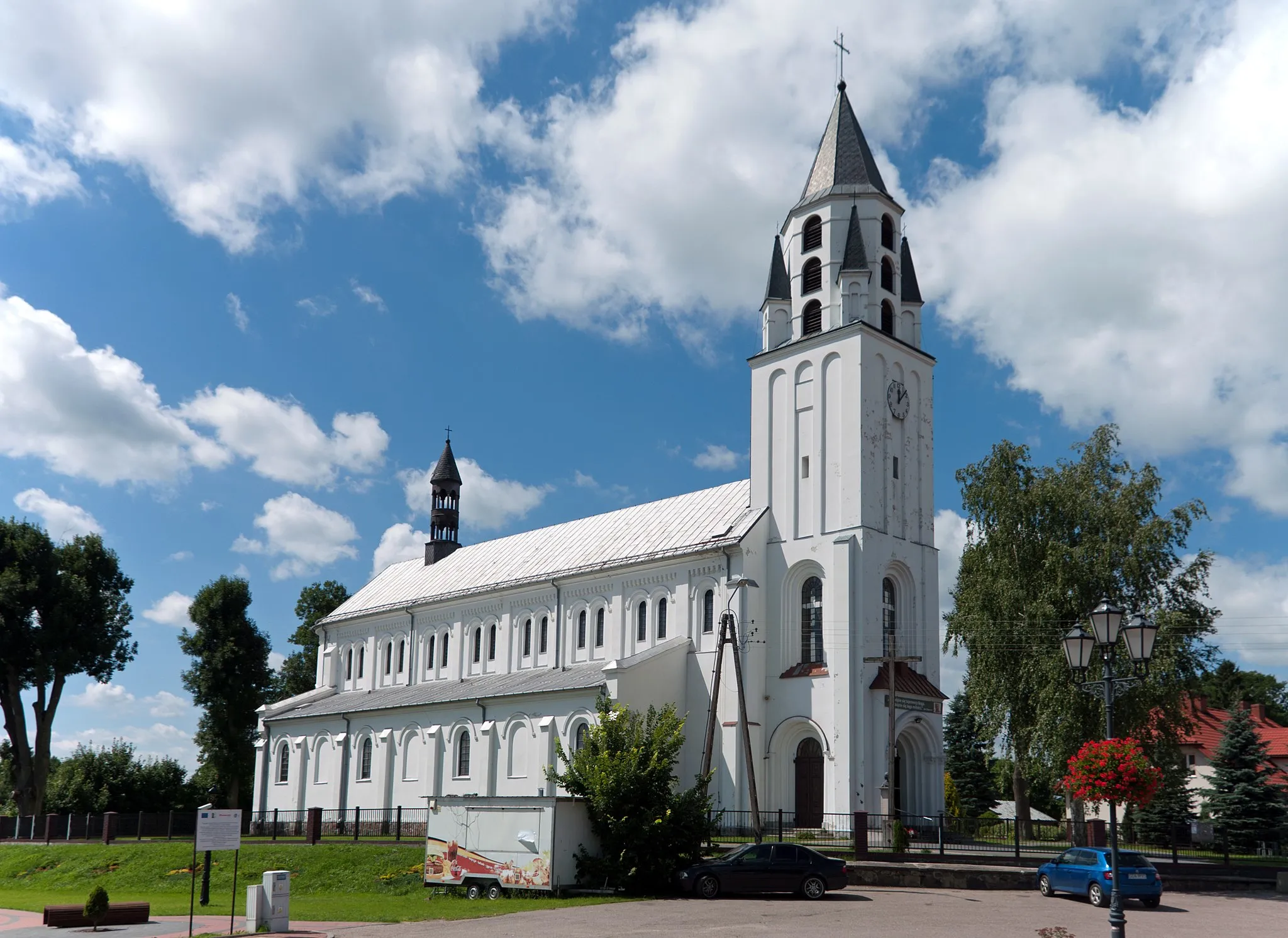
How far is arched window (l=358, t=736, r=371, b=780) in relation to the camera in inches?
2165

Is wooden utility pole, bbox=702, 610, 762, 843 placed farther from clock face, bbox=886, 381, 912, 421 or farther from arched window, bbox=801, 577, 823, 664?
clock face, bbox=886, 381, 912, 421

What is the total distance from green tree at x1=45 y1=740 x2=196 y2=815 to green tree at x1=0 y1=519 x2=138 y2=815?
4.42 meters

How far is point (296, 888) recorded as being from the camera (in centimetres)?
3178

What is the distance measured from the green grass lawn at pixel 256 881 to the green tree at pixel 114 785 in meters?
22.1

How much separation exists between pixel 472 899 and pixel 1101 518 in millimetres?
23163

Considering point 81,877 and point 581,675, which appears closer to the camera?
point 81,877

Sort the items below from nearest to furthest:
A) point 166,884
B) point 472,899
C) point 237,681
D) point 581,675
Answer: point 472,899 → point 166,884 → point 581,675 → point 237,681

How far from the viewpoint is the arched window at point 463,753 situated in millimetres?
49250

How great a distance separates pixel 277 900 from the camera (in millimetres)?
20844

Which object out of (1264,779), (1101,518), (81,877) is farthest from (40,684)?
(1264,779)

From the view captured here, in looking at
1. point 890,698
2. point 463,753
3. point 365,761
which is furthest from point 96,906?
point 365,761

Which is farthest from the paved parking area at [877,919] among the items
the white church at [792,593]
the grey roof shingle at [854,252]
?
the grey roof shingle at [854,252]

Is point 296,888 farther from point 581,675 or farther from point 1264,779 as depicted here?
point 1264,779

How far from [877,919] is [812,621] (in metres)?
19.6
